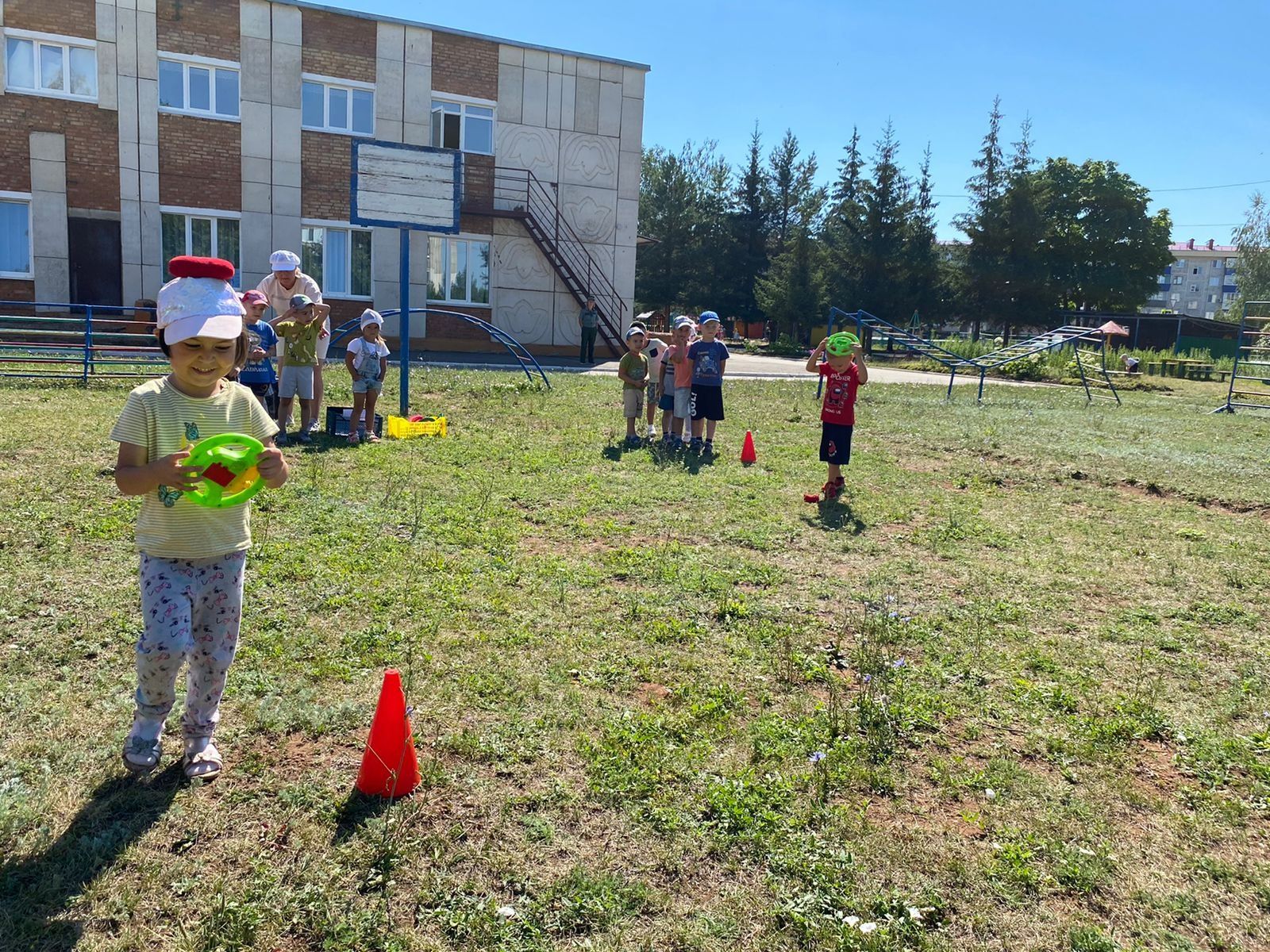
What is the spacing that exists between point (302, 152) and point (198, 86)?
2.72m

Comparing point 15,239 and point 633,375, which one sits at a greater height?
point 15,239

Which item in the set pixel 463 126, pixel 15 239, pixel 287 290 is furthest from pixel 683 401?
pixel 15 239

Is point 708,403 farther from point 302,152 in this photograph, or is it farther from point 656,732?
point 302,152

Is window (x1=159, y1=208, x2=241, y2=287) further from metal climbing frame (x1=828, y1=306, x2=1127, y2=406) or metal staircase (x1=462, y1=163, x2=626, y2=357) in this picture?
metal climbing frame (x1=828, y1=306, x2=1127, y2=406)

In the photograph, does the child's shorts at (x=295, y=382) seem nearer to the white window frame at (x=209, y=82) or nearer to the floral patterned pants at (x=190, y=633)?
the floral patterned pants at (x=190, y=633)

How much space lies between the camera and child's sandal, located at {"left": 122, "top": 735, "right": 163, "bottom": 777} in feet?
11.4

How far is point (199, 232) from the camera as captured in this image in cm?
2352

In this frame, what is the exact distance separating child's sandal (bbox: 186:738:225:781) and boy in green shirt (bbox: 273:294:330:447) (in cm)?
686

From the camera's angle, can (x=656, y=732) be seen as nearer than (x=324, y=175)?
Yes

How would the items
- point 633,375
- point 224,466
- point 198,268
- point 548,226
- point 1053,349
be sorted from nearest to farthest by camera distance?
point 224,466, point 198,268, point 633,375, point 548,226, point 1053,349

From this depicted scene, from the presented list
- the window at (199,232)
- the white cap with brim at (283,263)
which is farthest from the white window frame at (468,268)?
the white cap with brim at (283,263)

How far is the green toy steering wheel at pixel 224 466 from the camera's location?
3.11 metres

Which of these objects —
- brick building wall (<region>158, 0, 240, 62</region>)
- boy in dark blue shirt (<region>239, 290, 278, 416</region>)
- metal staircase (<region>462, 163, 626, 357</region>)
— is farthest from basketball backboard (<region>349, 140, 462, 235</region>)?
brick building wall (<region>158, 0, 240, 62</region>)

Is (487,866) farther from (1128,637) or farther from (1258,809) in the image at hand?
(1128,637)
